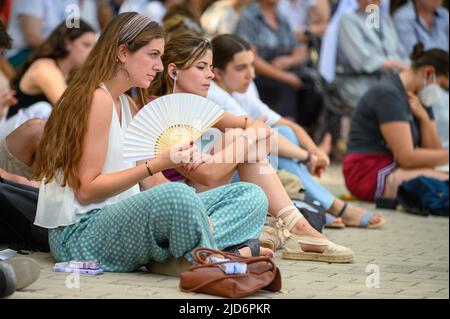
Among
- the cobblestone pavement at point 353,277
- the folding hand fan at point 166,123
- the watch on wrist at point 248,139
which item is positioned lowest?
the cobblestone pavement at point 353,277

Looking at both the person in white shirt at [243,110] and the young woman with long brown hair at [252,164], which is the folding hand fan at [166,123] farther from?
the person in white shirt at [243,110]

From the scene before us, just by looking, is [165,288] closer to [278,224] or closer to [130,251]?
[130,251]

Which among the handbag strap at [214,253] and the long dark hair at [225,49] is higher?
the long dark hair at [225,49]

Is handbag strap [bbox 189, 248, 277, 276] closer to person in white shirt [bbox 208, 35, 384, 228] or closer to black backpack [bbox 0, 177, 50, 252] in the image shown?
black backpack [bbox 0, 177, 50, 252]

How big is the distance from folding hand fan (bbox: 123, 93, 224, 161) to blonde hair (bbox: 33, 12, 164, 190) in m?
0.23

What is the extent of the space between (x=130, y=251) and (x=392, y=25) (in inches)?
232

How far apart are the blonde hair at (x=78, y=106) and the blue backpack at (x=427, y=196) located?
330 cm

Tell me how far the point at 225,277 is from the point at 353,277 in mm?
1002

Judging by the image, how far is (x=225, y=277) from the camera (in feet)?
13.5

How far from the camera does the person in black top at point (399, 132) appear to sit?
7512 mm

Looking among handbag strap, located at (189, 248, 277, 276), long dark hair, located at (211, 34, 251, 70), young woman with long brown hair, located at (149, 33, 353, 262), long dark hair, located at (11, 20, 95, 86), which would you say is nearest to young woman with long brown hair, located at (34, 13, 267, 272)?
handbag strap, located at (189, 248, 277, 276)

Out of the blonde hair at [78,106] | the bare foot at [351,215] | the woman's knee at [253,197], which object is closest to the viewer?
the blonde hair at [78,106]

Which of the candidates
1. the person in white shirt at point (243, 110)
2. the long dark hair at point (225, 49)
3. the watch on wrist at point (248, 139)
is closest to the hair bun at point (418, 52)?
the person in white shirt at point (243, 110)

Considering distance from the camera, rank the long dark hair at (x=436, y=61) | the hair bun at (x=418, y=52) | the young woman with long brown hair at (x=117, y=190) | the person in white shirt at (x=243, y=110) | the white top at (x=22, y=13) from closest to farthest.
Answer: the young woman with long brown hair at (x=117, y=190)
the person in white shirt at (x=243, y=110)
the long dark hair at (x=436, y=61)
the hair bun at (x=418, y=52)
the white top at (x=22, y=13)
